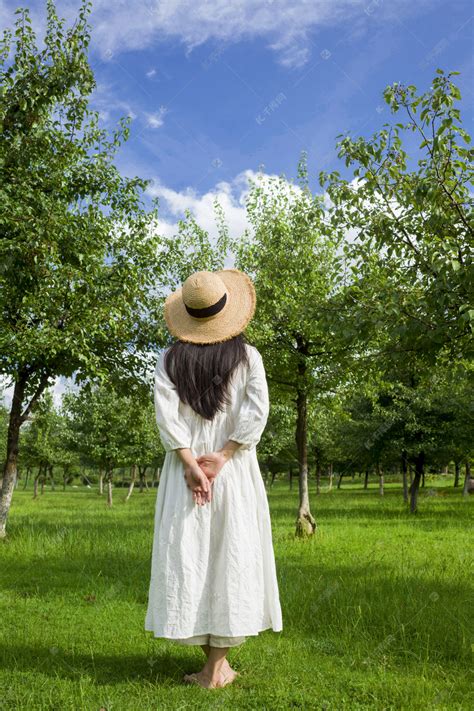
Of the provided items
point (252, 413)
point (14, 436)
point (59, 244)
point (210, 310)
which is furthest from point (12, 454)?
point (252, 413)

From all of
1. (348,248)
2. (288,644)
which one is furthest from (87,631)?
(348,248)

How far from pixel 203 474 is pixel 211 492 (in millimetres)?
185

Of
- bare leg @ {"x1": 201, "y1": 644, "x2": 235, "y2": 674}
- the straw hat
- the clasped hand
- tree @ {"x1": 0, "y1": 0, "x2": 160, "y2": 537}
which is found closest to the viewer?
the clasped hand

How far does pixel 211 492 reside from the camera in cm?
464

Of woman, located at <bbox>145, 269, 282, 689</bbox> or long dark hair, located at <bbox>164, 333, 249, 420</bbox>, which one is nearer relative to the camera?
woman, located at <bbox>145, 269, 282, 689</bbox>

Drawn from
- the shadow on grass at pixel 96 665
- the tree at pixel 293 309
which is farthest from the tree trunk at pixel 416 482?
the shadow on grass at pixel 96 665

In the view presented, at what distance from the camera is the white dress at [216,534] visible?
441 centimetres

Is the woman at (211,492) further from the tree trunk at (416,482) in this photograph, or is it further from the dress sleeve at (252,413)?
the tree trunk at (416,482)

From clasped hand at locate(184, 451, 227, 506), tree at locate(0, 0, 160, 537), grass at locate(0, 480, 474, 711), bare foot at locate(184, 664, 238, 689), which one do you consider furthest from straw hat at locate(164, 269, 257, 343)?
tree at locate(0, 0, 160, 537)

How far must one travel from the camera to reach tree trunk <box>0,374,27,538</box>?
45.4ft

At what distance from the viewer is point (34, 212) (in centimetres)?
1174

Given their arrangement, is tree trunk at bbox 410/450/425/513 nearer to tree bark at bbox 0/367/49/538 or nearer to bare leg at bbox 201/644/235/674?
tree bark at bbox 0/367/49/538

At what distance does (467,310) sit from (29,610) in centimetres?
625

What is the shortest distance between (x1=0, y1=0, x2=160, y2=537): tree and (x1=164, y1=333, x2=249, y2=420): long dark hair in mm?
7213
